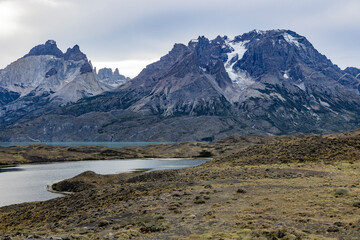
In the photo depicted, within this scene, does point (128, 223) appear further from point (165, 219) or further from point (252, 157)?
point (252, 157)

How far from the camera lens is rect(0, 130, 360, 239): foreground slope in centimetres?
2567

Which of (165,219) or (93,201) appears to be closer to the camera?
(165,219)

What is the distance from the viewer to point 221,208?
33.4 m

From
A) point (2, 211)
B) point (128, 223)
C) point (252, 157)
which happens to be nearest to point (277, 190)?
point (128, 223)

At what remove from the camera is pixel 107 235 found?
26219 millimetres

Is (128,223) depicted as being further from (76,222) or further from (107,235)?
(76,222)

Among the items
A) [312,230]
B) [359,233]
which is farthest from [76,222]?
[359,233]

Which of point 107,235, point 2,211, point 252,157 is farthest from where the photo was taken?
point 252,157

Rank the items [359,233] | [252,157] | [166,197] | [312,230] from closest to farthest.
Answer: [359,233] < [312,230] < [166,197] < [252,157]

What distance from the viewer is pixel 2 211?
5788 cm

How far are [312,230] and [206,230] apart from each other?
7.66m

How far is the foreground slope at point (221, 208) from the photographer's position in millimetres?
25672

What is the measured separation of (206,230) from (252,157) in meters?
53.4

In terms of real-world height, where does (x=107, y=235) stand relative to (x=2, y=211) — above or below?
above
